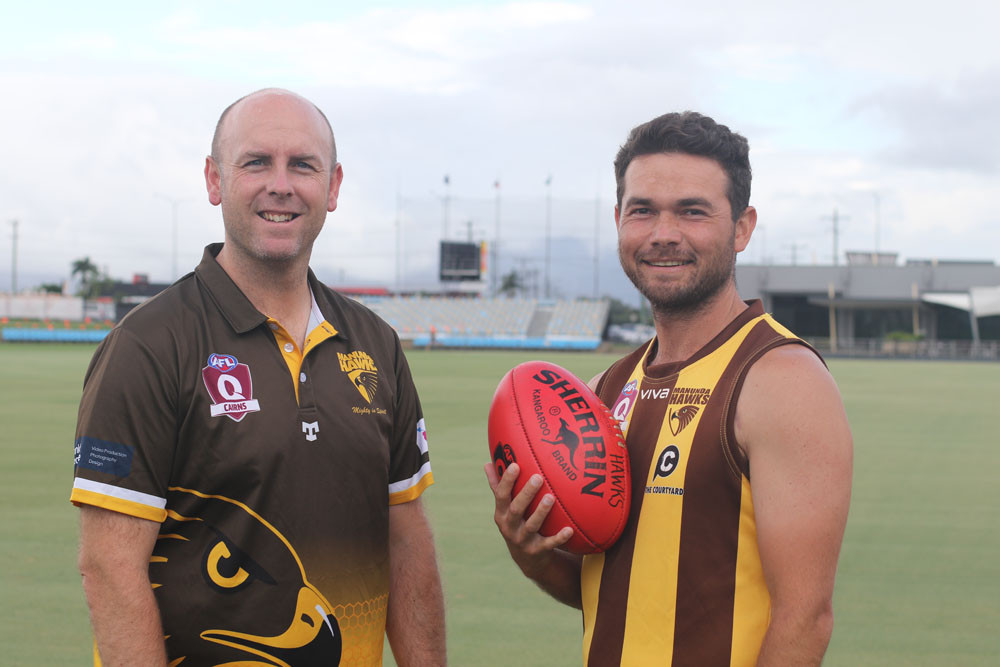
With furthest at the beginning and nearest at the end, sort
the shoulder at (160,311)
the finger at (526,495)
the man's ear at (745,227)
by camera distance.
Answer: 1. the man's ear at (745,227)
2. the finger at (526,495)
3. the shoulder at (160,311)

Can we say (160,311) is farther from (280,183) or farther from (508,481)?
(508,481)

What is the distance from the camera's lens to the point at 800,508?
209cm

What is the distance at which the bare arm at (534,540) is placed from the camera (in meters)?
2.47

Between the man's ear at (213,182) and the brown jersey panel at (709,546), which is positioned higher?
the man's ear at (213,182)

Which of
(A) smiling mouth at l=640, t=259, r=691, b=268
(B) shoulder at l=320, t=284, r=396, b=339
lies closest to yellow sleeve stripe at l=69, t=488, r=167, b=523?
(B) shoulder at l=320, t=284, r=396, b=339

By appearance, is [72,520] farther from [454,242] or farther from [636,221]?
[454,242]

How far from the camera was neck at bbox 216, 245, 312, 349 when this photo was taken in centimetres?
250

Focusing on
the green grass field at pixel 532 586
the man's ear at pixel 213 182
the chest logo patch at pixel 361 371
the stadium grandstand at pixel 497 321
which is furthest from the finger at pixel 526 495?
the stadium grandstand at pixel 497 321

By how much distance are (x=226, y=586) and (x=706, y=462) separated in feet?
4.14

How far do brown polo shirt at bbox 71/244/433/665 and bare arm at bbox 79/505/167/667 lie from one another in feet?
0.17

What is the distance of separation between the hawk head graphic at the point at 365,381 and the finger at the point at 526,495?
19.8 inches

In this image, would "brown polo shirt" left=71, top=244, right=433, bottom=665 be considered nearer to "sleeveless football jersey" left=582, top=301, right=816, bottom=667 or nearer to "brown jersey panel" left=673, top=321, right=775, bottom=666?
"sleeveless football jersey" left=582, top=301, right=816, bottom=667

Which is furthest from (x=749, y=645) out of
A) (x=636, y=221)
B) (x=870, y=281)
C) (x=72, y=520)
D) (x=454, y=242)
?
(x=454, y=242)

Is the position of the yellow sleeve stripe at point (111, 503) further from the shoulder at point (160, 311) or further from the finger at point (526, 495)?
the finger at point (526, 495)
